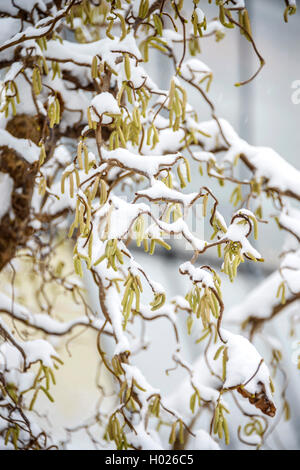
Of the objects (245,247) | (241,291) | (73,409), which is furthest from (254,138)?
(245,247)

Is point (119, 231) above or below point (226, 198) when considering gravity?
above

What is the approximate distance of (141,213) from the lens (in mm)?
674

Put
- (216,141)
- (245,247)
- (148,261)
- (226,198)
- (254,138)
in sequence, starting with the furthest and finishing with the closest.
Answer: (148,261) < (254,138) < (226,198) < (216,141) < (245,247)

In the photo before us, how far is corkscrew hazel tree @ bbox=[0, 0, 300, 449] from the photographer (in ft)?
2.26

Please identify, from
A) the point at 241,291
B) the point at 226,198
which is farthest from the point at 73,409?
the point at 226,198

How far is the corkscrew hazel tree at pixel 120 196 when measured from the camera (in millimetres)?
688

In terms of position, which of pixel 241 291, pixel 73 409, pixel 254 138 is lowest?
pixel 73 409

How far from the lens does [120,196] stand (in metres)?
1.14

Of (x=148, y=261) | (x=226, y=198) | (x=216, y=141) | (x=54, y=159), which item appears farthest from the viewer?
(x=148, y=261)

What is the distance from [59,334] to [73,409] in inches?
61.5

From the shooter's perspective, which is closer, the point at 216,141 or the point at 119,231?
the point at 119,231

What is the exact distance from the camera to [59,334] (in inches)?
49.7
